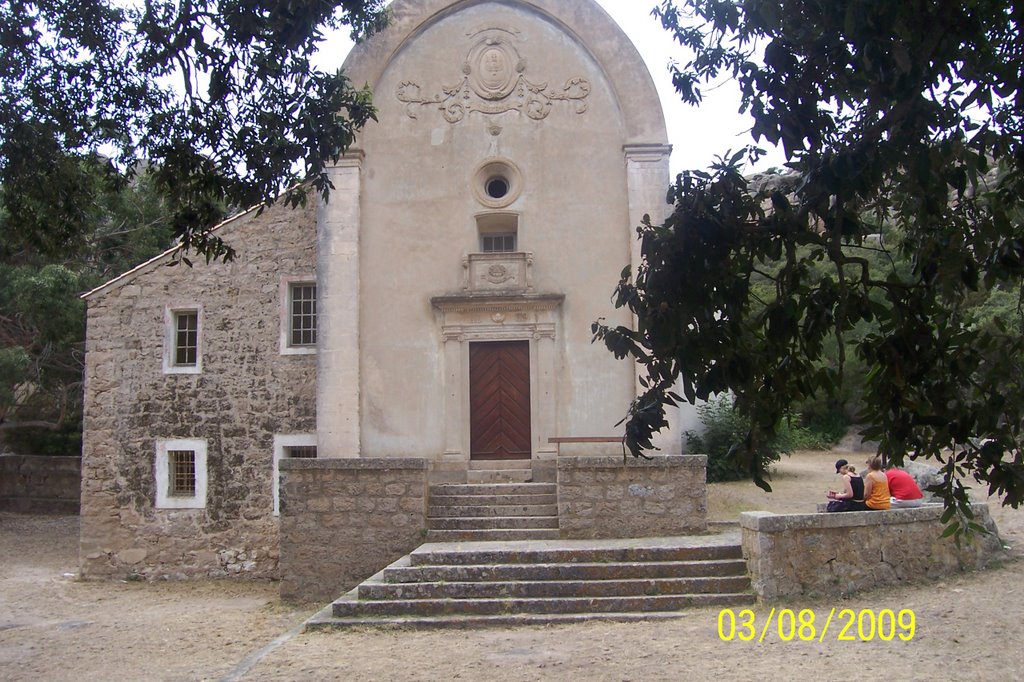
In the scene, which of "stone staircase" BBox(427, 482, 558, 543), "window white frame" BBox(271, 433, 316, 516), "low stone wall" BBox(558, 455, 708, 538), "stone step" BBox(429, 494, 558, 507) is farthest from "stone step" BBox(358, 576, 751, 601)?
"window white frame" BBox(271, 433, 316, 516)

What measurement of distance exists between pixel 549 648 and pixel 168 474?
35.6 feet

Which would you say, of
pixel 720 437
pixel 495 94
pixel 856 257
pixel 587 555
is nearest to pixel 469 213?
pixel 495 94

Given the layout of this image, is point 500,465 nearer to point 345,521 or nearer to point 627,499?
point 345,521

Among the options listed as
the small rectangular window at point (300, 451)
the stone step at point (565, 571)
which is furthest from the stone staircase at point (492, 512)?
the small rectangular window at point (300, 451)

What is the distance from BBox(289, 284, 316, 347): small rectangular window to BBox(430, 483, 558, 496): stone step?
4.86 metres

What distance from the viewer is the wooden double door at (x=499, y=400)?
14.6 metres

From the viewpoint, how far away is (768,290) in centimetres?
2745

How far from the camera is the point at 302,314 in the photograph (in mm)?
16922

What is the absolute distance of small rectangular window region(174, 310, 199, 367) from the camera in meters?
17.1

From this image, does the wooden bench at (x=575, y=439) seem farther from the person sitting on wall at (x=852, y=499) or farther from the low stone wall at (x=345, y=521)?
the person sitting on wall at (x=852, y=499)

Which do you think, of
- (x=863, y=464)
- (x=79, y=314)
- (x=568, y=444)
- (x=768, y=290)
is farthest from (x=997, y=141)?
(x=768, y=290)

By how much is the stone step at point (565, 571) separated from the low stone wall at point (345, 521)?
1828 millimetres

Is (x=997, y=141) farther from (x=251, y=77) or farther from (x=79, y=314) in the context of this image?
(x=79, y=314)

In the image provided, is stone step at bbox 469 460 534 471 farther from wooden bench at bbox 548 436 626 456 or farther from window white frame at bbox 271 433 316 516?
window white frame at bbox 271 433 316 516
